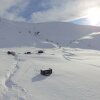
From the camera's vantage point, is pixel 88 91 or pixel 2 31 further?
pixel 2 31

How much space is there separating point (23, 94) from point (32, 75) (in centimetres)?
684

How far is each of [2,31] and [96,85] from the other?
12302 cm

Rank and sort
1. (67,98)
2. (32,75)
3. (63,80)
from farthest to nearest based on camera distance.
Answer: (32,75) < (63,80) < (67,98)

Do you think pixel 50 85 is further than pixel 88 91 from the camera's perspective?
Yes

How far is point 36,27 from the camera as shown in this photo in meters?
184

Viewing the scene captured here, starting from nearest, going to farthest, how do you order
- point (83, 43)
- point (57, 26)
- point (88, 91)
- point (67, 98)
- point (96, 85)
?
point (67, 98) → point (88, 91) → point (96, 85) → point (83, 43) → point (57, 26)

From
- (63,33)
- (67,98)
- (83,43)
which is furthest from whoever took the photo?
(63,33)

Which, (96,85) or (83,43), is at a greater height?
(83,43)

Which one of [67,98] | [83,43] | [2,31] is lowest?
[67,98]

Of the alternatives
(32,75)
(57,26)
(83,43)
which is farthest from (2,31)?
(32,75)

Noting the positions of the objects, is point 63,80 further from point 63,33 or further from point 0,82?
point 63,33

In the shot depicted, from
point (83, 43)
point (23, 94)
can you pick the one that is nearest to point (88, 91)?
point (23, 94)

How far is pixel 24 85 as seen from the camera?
59.3 feet

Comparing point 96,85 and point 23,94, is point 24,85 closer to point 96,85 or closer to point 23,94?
point 23,94
